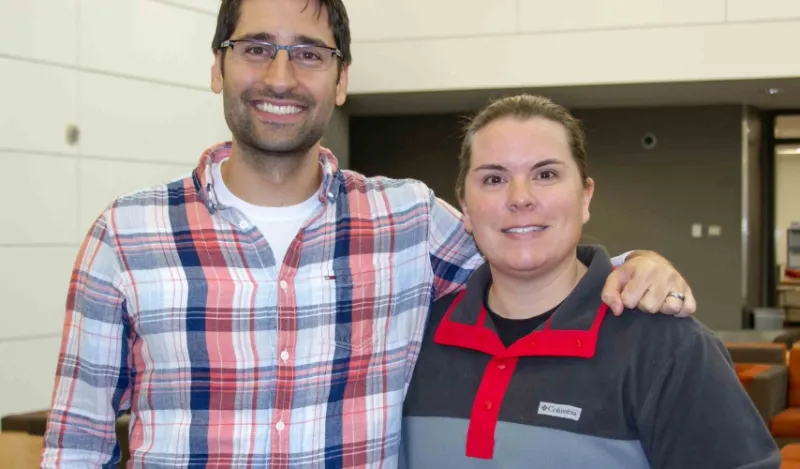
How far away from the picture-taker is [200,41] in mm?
6605

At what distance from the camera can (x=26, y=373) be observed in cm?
548

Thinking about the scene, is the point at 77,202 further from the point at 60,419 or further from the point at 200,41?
the point at 60,419

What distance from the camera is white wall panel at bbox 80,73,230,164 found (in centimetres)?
592

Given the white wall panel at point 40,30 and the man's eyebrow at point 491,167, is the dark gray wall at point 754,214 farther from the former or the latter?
the man's eyebrow at point 491,167

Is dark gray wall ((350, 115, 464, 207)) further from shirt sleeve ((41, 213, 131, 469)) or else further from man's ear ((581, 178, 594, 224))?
shirt sleeve ((41, 213, 131, 469))

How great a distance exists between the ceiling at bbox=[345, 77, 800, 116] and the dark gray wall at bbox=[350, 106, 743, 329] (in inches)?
12.2

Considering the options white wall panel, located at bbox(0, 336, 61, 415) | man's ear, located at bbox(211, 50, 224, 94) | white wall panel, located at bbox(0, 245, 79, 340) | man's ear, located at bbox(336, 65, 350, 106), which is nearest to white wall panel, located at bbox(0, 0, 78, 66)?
white wall panel, located at bbox(0, 245, 79, 340)

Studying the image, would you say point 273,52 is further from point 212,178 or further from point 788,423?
point 788,423

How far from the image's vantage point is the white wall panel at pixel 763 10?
7.39 meters

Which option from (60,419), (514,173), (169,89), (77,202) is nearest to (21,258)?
(77,202)

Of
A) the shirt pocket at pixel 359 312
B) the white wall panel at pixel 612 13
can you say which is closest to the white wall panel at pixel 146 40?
the white wall panel at pixel 612 13

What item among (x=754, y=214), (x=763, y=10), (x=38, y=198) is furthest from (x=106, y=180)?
(x=754, y=214)

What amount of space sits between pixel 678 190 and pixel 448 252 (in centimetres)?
920

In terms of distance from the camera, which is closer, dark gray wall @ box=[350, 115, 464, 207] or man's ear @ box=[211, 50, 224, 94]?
man's ear @ box=[211, 50, 224, 94]
